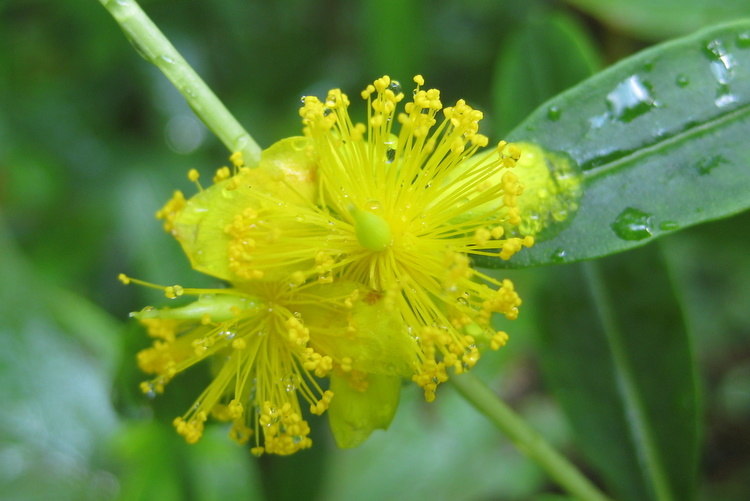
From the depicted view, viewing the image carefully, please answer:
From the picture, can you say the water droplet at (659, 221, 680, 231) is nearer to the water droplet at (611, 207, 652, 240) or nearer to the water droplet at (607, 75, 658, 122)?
the water droplet at (611, 207, 652, 240)

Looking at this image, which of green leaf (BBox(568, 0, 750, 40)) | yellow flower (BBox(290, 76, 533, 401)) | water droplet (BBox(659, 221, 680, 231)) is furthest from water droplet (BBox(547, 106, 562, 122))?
green leaf (BBox(568, 0, 750, 40))

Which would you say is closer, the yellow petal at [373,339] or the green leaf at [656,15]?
the yellow petal at [373,339]

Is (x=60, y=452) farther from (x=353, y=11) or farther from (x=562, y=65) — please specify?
(x=353, y=11)

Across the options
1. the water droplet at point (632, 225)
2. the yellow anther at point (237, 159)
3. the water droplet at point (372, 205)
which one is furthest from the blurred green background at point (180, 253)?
the yellow anther at point (237, 159)

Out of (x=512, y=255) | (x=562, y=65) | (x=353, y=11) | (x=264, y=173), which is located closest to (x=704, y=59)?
(x=562, y=65)

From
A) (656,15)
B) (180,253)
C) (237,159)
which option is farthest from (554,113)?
(180,253)

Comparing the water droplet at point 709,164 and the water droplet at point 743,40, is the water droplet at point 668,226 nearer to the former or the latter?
the water droplet at point 709,164
